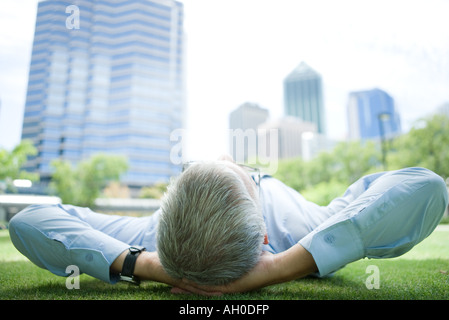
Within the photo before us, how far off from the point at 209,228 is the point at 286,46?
3468mm

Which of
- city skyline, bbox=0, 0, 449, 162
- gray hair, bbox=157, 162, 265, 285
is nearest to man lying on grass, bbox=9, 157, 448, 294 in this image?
gray hair, bbox=157, 162, 265, 285

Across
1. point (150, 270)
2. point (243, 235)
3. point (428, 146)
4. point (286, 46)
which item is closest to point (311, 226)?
point (243, 235)

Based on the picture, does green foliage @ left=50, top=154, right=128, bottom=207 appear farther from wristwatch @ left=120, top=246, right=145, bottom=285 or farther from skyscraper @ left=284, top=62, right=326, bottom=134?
skyscraper @ left=284, top=62, right=326, bottom=134

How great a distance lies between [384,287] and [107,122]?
45.5 m

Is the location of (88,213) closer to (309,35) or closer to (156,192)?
(309,35)

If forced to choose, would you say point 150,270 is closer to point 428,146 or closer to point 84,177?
point 428,146

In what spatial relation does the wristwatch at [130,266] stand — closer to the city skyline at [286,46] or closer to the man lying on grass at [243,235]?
the man lying on grass at [243,235]

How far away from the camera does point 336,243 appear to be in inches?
32.4

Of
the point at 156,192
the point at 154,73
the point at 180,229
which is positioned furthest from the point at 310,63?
the point at 154,73

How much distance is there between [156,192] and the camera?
23844mm

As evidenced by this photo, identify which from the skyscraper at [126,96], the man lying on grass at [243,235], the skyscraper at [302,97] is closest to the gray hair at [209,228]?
the man lying on grass at [243,235]

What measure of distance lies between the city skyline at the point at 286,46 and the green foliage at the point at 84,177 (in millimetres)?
12256

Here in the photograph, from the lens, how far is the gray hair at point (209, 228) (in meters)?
0.76

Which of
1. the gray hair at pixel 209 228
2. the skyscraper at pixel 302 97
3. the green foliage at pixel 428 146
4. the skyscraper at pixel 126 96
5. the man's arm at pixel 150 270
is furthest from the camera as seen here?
the skyscraper at pixel 302 97
